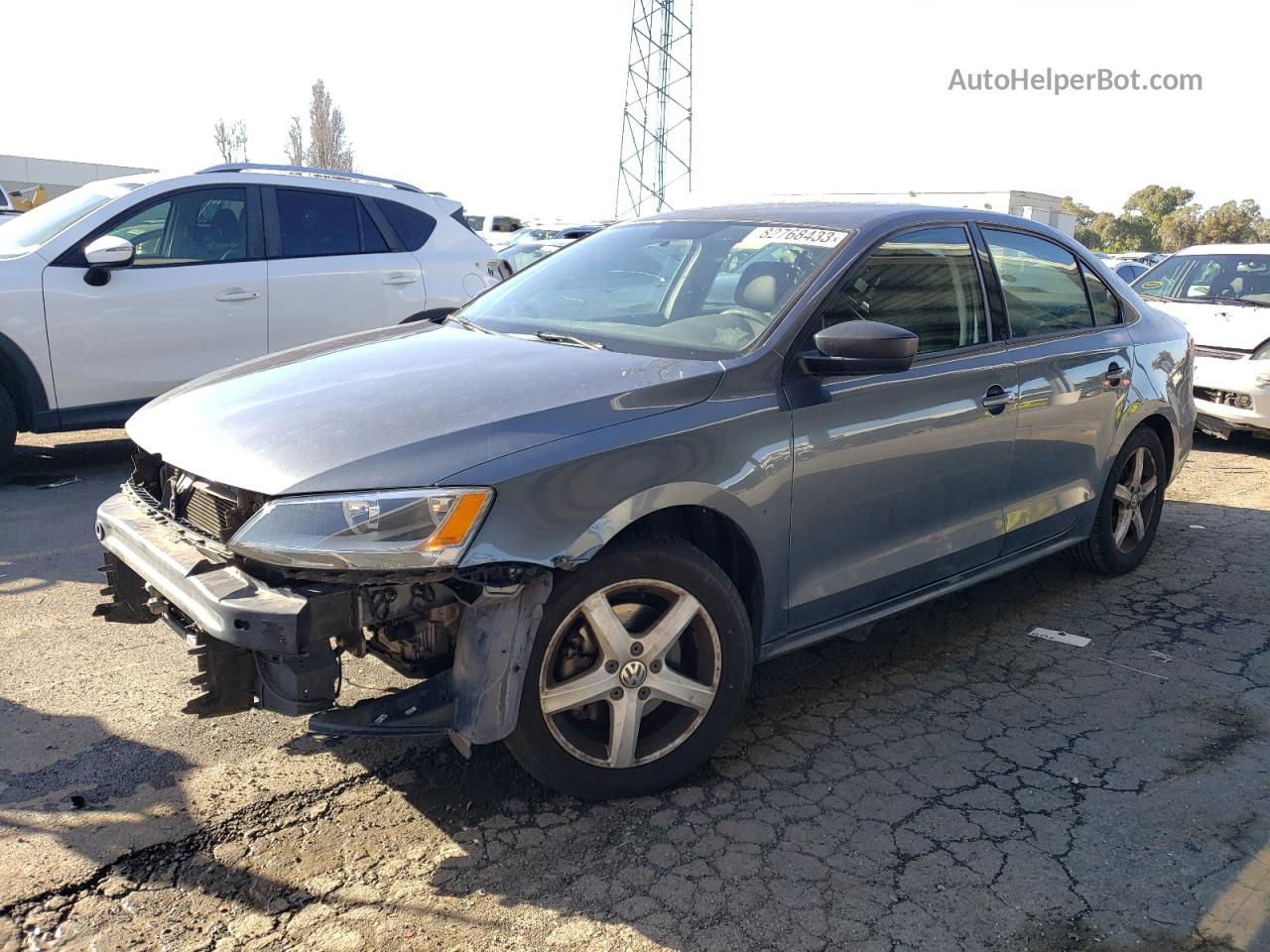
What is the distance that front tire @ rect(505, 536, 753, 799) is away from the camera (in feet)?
9.72

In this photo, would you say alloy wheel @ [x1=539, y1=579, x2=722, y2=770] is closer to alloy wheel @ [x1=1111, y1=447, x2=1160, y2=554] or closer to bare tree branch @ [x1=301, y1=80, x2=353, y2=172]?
alloy wheel @ [x1=1111, y1=447, x2=1160, y2=554]

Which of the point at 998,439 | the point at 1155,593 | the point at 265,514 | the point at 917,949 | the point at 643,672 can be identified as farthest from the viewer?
the point at 1155,593

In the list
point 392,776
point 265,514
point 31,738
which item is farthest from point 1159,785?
point 31,738

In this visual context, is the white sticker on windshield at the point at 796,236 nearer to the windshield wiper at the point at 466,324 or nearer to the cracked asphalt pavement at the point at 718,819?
the windshield wiper at the point at 466,324

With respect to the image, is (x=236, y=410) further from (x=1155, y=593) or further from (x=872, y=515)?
(x=1155, y=593)

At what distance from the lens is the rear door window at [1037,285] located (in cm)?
448

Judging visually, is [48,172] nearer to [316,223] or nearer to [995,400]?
[316,223]

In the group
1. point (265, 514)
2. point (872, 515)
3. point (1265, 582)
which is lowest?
point (1265, 582)

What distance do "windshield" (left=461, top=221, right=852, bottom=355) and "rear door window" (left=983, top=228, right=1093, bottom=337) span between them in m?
0.96

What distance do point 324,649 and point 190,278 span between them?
5.11 m

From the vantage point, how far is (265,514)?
278 centimetres

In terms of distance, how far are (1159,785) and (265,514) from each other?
2.78 m

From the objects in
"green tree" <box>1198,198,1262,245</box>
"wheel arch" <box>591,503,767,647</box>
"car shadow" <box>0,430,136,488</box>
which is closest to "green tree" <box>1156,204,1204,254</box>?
"green tree" <box>1198,198,1262,245</box>

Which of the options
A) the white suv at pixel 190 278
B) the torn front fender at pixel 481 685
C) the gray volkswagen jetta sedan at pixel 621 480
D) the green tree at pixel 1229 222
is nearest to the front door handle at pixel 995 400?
the gray volkswagen jetta sedan at pixel 621 480
